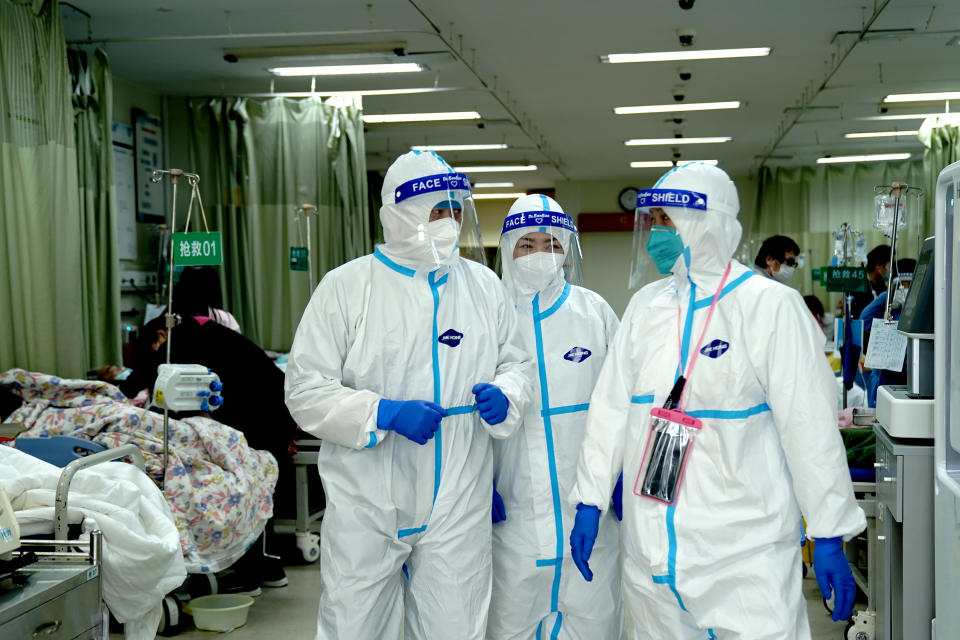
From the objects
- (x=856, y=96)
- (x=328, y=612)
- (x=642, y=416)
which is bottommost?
(x=328, y=612)

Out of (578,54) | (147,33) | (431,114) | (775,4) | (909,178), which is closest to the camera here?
(775,4)

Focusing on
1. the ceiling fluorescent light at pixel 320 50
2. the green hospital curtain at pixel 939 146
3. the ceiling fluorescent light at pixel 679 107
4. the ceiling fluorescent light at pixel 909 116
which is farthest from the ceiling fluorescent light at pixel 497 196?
the ceiling fluorescent light at pixel 320 50

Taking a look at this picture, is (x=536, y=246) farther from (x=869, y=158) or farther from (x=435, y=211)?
(x=869, y=158)

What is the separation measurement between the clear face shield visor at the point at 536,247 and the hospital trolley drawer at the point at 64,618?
1.41 meters

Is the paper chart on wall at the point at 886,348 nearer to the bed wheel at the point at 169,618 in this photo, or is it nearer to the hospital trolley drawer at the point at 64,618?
the hospital trolley drawer at the point at 64,618

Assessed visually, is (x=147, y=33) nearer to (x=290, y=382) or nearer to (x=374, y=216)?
(x=290, y=382)

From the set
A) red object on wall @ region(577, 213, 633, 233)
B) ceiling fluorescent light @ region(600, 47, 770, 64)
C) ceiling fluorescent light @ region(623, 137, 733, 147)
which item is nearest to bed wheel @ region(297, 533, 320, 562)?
ceiling fluorescent light @ region(600, 47, 770, 64)

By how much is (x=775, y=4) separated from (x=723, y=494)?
15.4ft

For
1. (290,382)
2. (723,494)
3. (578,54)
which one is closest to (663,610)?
(723,494)

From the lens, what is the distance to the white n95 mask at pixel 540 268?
2.64 meters

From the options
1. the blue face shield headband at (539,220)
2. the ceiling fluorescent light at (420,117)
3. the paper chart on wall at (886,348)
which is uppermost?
the ceiling fluorescent light at (420,117)

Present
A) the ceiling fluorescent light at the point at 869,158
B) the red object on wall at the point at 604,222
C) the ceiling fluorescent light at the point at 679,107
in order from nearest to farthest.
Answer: the ceiling fluorescent light at the point at 679,107 → the ceiling fluorescent light at the point at 869,158 → the red object on wall at the point at 604,222

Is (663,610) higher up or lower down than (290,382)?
lower down

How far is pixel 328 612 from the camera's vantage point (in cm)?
222
